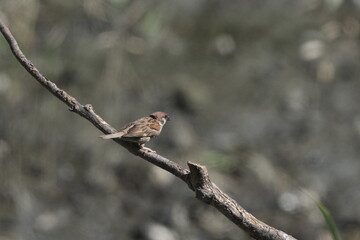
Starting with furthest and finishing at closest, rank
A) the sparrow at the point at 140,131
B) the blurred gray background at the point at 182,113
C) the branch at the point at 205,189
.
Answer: the blurred gray background at the point at 182,113, the sparrow at the point at 140,131, the branch at the point at 205,189

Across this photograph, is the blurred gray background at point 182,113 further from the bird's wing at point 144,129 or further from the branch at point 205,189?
the branch at point 205,189

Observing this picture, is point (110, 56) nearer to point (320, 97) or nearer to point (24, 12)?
point (24, 12)

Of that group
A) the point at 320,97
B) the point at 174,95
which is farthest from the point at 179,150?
the point at 320,97

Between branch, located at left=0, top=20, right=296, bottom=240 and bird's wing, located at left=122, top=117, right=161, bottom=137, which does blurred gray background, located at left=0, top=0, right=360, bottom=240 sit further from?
branch, located at left=0, top=20, right=296, bottom=240

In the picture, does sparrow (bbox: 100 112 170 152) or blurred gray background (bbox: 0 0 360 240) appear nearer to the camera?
sparrow (bbox: 100 112 170 152)

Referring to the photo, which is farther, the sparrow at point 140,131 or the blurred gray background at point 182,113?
the blurred gray background at point 182,113

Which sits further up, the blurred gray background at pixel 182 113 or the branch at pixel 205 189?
the blurred gray background at pixel 182 113

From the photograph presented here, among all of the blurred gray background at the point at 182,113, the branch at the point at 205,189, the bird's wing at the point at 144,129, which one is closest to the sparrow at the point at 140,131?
the bird's wing at the point at 144,129

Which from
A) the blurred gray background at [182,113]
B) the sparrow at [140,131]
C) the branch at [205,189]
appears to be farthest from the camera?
the blurred gray background at [182,113]

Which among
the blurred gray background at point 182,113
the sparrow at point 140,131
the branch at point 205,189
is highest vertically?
the blurred gray background at point 182,113

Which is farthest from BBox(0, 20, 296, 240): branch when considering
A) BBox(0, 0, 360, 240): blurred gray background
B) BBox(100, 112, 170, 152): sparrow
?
BBox(0, 0, 360, 240): blurred gray background
